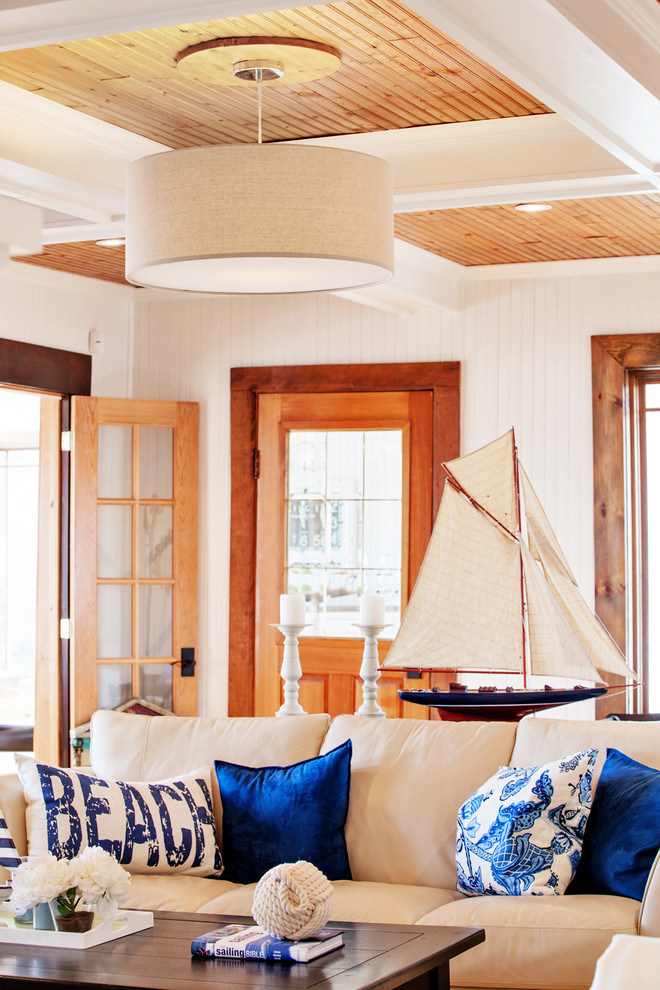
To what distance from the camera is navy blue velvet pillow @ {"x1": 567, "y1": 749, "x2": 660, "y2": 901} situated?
2.96 m

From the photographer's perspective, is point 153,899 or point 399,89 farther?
point 399,89

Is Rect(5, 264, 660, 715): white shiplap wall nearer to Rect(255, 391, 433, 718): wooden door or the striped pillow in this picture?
Rect(255, 391, 433, 718): wooden door

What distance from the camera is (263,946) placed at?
96.3 inches

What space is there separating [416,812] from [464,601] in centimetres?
139

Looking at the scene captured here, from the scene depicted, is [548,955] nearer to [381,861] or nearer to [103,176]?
[381,861]

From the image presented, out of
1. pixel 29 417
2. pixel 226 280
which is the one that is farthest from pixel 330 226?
pixel 29 417

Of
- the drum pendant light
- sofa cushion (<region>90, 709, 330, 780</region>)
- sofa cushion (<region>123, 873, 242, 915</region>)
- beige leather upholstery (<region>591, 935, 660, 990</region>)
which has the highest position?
the drum pendant light

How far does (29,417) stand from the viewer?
28.1ft

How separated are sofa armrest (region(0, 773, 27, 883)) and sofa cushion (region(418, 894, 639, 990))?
1.09 metres

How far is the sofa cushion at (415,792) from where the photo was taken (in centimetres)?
336

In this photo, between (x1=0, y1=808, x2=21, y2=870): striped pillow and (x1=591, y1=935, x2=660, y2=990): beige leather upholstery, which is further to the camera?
(x1=0, y1=808, x2=21, y2=870): striped pillow

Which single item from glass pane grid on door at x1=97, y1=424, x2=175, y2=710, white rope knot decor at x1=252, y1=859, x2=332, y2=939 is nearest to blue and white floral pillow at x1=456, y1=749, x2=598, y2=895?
white rope knot decor at x1=252, y1=859, x2=332, y2=939

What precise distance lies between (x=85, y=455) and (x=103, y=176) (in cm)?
220

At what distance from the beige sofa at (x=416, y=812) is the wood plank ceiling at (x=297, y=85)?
1773 mm
